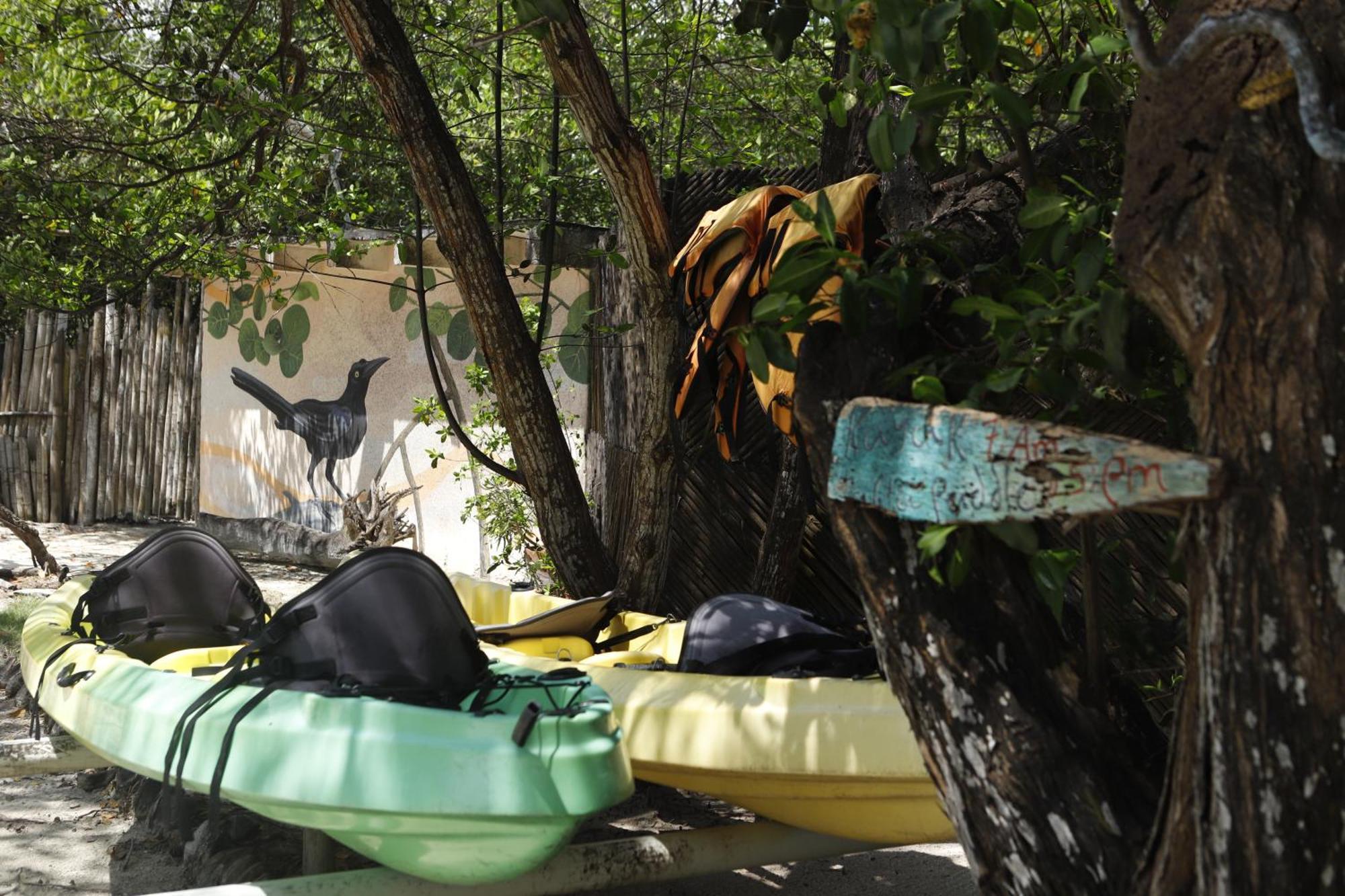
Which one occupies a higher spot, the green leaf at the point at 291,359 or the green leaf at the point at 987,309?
the green leaf at the point at 291,359

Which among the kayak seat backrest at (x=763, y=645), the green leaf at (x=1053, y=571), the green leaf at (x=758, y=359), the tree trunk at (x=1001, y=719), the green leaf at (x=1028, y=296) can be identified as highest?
the green leaf at (x=1028, y=296)

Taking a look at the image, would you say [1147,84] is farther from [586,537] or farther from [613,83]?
[613,83]

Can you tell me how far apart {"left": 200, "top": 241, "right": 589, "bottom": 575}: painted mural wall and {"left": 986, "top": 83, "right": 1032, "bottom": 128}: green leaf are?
571cm

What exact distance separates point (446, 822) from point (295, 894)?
38 cm

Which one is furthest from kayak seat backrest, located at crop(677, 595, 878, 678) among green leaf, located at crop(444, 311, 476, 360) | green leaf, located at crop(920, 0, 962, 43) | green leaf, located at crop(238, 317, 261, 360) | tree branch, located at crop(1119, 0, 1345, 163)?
green leaf, located at crop(238, 317, 261, 360)

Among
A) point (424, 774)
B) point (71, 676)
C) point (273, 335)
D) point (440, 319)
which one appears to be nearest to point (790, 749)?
point (424, 774)

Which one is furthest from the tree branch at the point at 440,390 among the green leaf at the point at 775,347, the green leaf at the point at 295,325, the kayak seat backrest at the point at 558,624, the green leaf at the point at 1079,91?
the green leaf at the point at 295,325

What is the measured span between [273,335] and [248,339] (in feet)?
1.02

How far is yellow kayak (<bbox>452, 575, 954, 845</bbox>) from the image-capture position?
2943 millimetres

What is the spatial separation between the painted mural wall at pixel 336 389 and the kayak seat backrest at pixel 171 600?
337 centimetres

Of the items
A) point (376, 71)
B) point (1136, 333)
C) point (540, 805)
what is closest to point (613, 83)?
point (376, 71)

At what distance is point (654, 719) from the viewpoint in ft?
10.3

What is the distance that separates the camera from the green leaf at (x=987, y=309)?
5.11 ft

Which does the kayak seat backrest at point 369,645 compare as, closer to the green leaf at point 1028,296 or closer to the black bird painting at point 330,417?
the green leaf at point 1028,296
